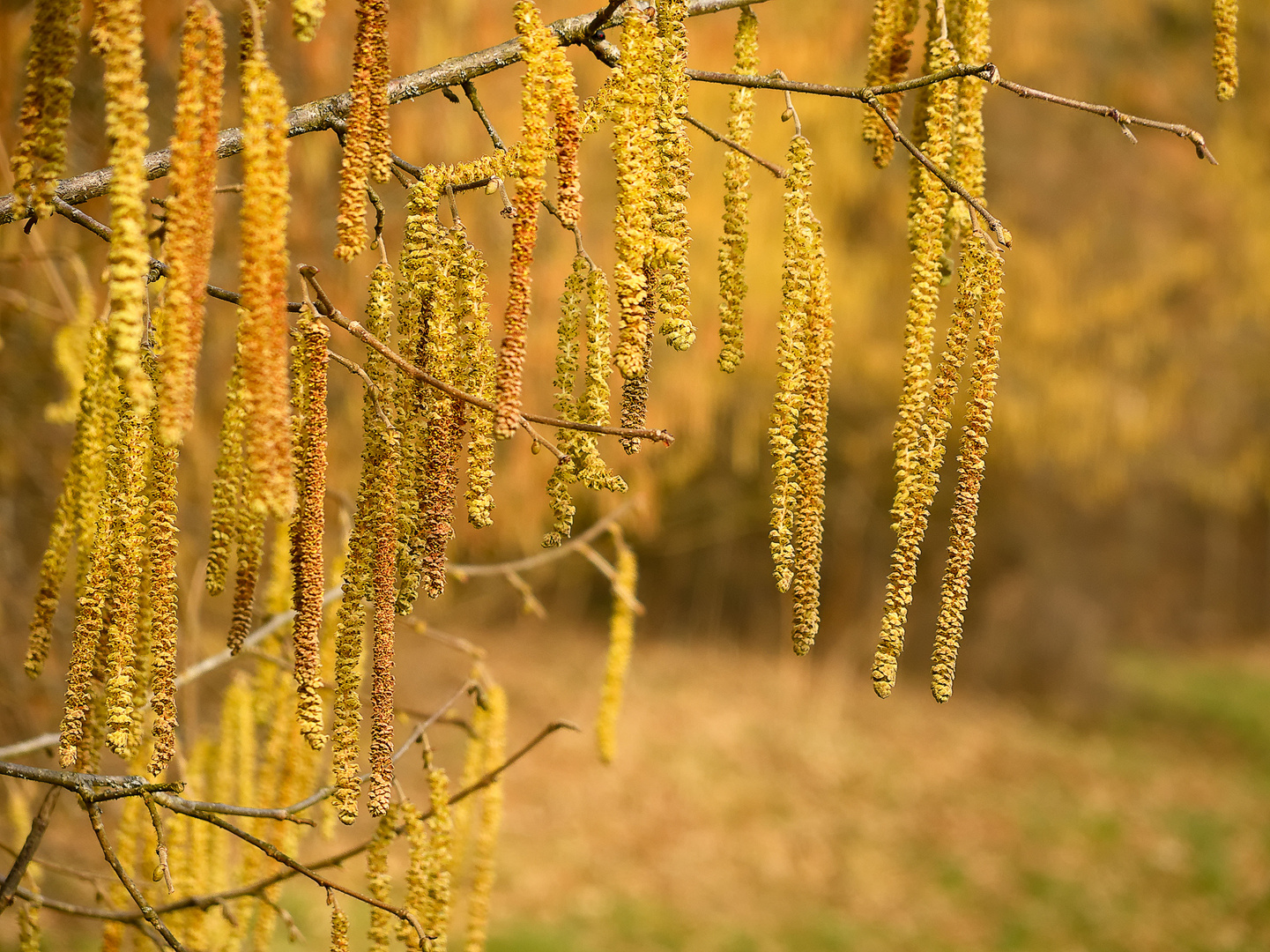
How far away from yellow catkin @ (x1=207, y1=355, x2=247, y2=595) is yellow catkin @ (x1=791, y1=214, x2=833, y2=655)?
1.60ft

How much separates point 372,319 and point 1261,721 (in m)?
11.9

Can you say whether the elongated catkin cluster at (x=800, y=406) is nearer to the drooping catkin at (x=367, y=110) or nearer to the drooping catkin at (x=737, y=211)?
the drooping catkin at (x=737, y=211)

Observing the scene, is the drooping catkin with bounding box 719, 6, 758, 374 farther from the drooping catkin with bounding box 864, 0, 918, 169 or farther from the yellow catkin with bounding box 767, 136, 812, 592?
the drooping catkin with bounding box 864, 0, 918, 169

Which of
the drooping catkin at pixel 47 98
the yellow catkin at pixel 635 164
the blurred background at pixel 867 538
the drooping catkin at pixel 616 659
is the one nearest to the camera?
the drooping catkin at pixel 47 98

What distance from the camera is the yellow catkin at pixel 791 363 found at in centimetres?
112

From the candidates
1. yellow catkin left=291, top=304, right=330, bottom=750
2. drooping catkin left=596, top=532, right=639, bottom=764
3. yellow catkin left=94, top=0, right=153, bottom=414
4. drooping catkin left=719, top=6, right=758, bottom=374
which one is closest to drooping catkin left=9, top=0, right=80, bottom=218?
yellow catkin left=94, top=0, right=153, bottom=414

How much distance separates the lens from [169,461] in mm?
1041

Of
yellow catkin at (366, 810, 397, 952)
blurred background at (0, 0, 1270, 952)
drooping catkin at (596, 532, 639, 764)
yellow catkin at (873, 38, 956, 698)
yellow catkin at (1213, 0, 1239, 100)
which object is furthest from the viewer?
blurred background at (0, 0, 1270, 952)

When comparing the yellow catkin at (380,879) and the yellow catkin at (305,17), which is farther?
the yellow catkin at (380,879)

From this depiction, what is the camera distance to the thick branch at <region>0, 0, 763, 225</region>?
42.4 inches

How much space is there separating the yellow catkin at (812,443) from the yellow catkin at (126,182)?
57cm

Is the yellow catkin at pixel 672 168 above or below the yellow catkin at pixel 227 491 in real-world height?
above

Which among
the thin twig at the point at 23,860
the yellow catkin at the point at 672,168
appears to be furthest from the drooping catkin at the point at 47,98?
the thin twig at the point at 23,860

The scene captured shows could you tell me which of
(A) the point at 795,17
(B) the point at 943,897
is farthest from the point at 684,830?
(A) the point at 795,17
